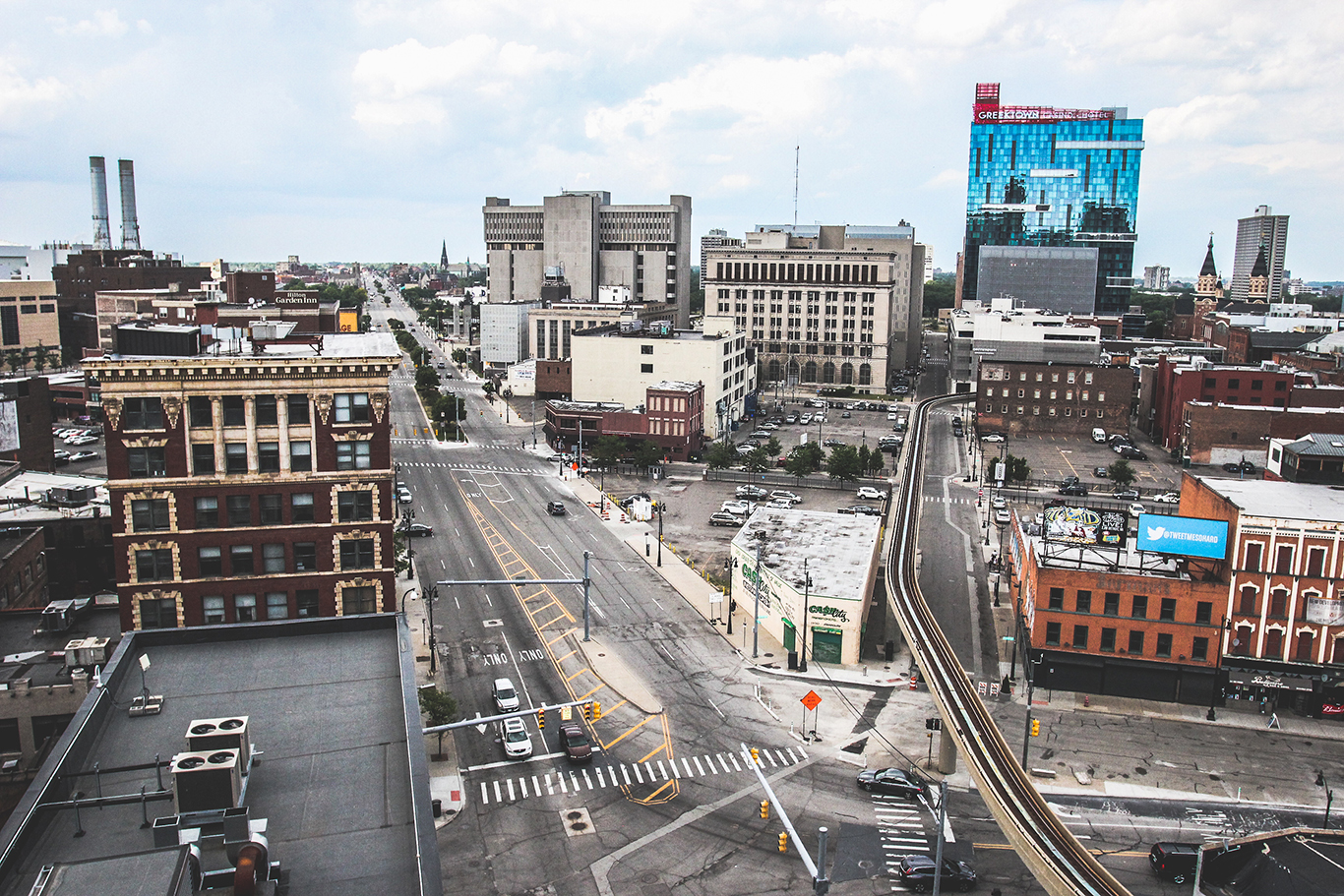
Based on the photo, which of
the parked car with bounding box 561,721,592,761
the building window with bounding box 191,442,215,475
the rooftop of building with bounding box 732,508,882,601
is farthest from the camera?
the rooftop of building with bounding box 732,508,882,601

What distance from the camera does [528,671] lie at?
64500 mm

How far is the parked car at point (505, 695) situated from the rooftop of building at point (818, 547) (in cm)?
2162

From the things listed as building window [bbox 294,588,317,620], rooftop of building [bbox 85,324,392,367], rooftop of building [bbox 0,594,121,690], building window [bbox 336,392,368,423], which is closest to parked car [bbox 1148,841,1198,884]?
building window [bbox 294,588,317,620]

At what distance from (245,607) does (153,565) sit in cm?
448

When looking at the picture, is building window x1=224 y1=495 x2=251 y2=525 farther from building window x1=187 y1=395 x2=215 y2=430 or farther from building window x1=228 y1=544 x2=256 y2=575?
building window x1=187 y1=395 x2=215 y2=430

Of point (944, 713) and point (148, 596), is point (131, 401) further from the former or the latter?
point (944, 713)

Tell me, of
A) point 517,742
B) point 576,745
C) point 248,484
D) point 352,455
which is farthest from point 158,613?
point 576,745

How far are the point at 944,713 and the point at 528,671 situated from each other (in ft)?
91.2

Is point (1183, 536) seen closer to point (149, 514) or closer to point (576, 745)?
point (576, 745)

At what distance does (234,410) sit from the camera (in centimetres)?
4478

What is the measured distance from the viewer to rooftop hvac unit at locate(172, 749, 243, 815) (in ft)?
77.3

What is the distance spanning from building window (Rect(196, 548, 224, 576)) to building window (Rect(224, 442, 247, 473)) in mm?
3898

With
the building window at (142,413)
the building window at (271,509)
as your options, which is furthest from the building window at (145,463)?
the building window at (271,509)

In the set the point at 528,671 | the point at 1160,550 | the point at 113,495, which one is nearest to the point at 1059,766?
the point at 1160,550
